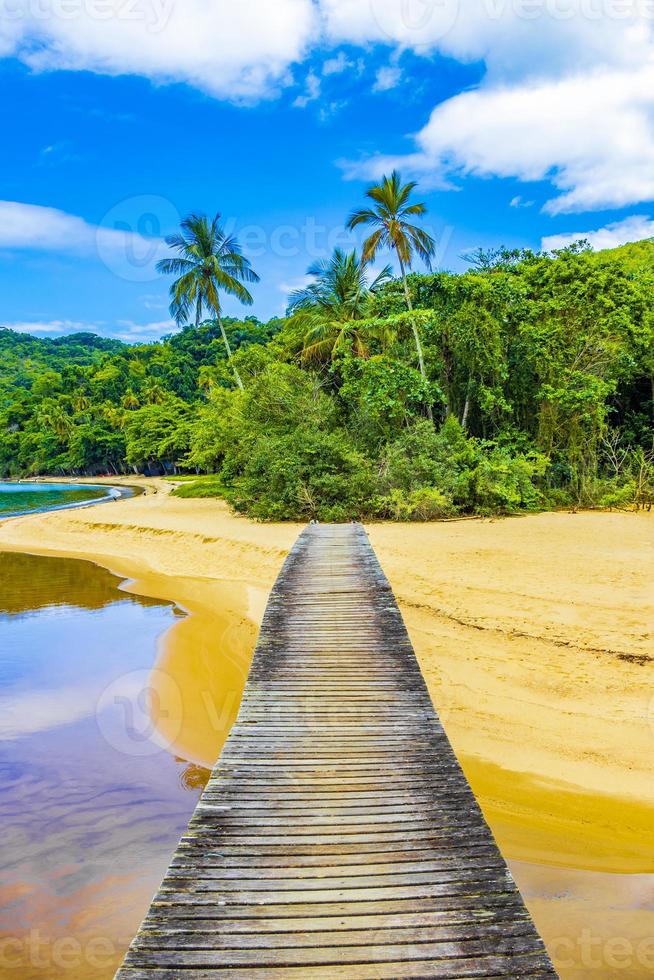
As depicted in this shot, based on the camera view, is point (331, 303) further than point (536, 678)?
Yes

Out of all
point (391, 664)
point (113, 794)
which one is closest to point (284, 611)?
point (391, 664)

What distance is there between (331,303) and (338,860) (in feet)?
71.9

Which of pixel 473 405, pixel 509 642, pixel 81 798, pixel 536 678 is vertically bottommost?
pixel 81 798

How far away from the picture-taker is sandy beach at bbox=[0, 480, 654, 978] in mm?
4043

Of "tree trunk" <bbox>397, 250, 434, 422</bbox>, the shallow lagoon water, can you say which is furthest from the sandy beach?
"tree trunk" <bbox>397, 250, 434, 422</bbox>

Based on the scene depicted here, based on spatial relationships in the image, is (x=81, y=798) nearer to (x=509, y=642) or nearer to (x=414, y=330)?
(x=509, y=642)

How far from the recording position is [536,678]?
644 cm

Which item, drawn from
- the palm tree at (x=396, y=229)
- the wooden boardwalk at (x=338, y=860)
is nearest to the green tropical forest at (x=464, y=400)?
the palm tree at (x=396, y=229)

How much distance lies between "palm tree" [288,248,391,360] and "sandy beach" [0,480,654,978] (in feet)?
35.2

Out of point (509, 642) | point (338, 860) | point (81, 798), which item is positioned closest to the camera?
point (338, 860)

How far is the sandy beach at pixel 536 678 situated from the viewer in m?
4.04

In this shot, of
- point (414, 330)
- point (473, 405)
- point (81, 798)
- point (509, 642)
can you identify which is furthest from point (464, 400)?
point (81, 798)

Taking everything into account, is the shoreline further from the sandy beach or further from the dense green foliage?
the dense green foliage

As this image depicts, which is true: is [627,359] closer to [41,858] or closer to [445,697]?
[445,697]
